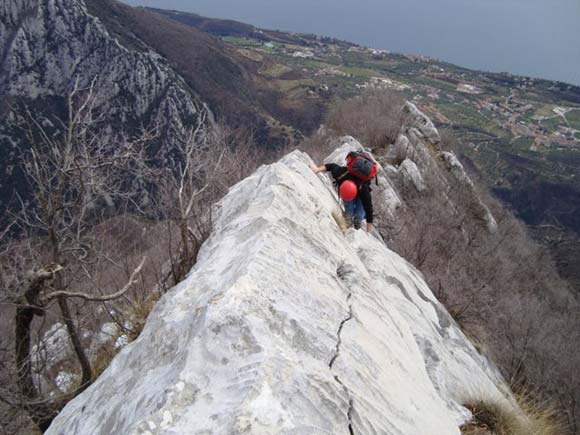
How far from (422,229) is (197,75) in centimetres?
7450

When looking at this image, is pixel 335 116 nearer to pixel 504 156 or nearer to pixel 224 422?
pixel 224 422

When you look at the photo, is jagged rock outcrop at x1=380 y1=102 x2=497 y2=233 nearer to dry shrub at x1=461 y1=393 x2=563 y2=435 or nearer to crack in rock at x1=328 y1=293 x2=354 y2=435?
dry shrub at x1=461 y1=393 x2=563 y2=435

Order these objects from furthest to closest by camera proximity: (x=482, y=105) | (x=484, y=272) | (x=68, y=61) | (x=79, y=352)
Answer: (x=482, y=105)
(x=68, y=61)
(x=484, y=272)
(x=79, y=352)

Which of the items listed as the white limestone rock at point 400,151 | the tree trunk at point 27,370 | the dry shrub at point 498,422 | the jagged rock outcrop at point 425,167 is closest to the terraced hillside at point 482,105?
the jagged rock outcrop at point 425,167

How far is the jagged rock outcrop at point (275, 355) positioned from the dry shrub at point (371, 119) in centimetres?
1930

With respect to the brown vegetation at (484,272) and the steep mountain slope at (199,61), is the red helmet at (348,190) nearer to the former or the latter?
the brown vegetation at (484,272)

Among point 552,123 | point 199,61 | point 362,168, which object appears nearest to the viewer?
point 362,168

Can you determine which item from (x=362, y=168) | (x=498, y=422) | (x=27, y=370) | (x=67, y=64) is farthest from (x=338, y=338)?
(x=67, y=64)

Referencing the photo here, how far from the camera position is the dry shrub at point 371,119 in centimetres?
2389

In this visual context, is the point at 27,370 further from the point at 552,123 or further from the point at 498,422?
the point at 552,123

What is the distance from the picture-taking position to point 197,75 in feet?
267

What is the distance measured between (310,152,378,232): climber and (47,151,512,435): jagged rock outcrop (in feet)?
6.60

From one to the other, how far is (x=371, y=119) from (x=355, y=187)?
60.8 ft

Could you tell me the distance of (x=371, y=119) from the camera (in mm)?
25000
